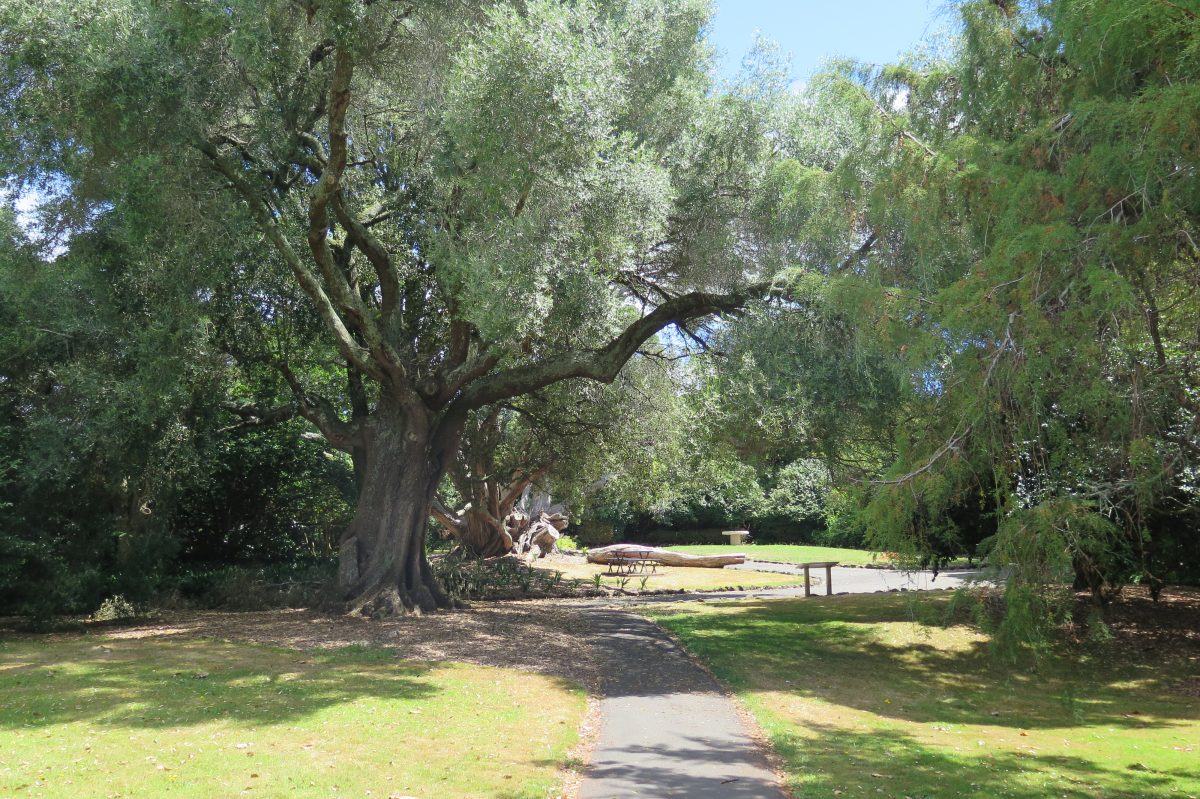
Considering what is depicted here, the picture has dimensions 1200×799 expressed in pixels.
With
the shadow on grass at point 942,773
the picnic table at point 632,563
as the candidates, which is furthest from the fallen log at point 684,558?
the shadow on grass at point 942,773

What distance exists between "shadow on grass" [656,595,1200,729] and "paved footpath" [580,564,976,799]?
77cm

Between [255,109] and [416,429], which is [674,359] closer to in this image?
[416,429]

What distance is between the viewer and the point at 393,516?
1535 centimetres

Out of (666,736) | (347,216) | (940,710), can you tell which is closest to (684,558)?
(347,216)

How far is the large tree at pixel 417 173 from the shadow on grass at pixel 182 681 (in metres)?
3.72

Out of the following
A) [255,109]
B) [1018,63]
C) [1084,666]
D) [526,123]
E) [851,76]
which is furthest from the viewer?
[255,109]

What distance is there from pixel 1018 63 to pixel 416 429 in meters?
11.1

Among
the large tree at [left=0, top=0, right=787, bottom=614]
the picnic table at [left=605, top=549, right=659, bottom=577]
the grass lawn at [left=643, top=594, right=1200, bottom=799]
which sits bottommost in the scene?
the grass lawn at [left=643, top=594, right=1200, bottom=799]

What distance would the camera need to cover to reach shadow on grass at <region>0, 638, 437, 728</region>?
7945 mm

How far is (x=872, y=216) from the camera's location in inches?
365

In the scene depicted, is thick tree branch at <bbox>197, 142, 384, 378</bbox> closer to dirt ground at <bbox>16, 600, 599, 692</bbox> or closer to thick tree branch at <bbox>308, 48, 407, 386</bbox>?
thick tree branch at <bbox>308, 48, 407, 386</bbox>

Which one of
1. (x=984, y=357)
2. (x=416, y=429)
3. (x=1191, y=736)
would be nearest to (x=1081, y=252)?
(x=984, y=357)

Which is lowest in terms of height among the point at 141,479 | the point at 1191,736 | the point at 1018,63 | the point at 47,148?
the point at 1191,736

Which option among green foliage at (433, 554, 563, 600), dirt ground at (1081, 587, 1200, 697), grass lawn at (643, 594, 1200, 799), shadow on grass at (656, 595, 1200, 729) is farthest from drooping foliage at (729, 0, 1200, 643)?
green foliage at (433, 554, 563, 600)
